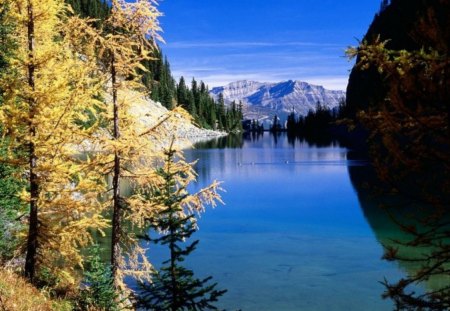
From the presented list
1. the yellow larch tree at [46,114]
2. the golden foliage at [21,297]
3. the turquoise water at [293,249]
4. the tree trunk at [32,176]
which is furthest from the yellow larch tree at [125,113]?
the turquoise water at [293,249]

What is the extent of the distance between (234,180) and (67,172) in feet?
158

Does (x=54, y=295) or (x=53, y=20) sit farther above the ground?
(x=53, y=20)

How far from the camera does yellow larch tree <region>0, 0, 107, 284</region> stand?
12.6m

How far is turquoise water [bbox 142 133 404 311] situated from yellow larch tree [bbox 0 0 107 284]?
982cm

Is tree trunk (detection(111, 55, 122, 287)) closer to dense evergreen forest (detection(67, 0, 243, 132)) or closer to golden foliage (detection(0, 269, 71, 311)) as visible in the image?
golden foliage (detection(0, 269, 71, 311))

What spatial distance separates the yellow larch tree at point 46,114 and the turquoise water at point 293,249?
9.82 m

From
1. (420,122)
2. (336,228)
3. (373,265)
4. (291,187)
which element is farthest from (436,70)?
(291,187)

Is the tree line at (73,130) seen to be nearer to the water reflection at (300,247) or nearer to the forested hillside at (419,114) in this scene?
the forested hillside at (419,114)

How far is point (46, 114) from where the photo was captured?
12.6 meters

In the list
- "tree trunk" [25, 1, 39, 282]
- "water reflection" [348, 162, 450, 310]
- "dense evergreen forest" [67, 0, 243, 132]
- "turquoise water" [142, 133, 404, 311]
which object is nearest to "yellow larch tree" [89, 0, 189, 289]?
"tree trunk" [25, 1, 39, 282]

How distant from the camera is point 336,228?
35406mm

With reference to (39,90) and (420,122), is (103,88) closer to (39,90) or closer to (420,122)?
(39,90)

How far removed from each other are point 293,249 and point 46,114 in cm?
2113

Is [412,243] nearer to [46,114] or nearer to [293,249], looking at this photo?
[46,114]
